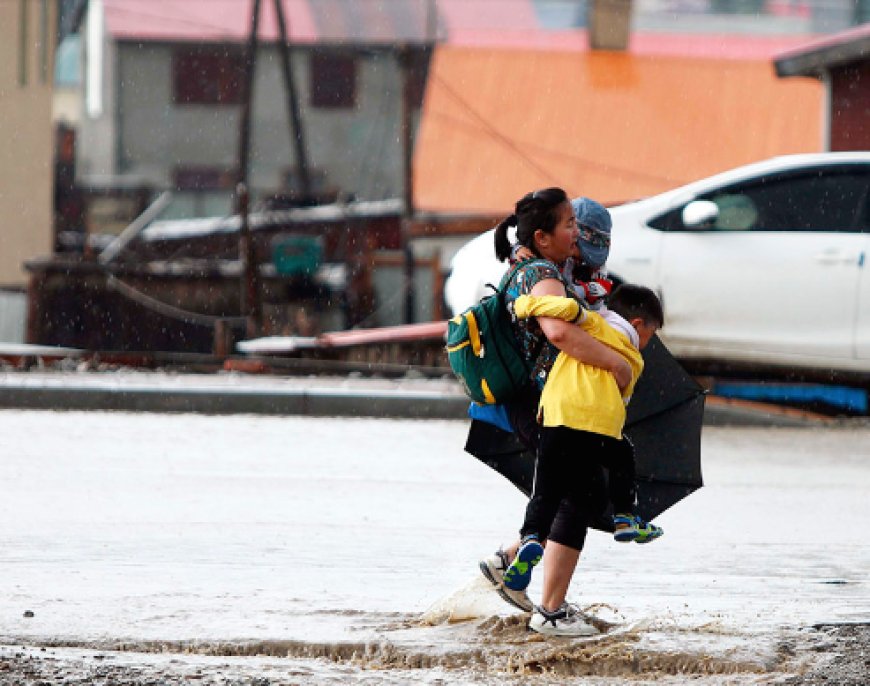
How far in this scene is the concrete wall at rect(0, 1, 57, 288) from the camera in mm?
29000

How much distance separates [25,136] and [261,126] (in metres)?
18.3

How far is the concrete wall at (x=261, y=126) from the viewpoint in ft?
156

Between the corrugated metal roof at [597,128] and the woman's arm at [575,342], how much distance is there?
938 inches

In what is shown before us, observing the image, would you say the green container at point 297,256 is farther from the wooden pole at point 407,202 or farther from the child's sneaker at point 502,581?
the child's sneaker at point 502,581

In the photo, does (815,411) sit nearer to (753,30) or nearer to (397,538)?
(397,538)

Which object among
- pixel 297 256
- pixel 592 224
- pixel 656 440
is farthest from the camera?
pixel 297 256

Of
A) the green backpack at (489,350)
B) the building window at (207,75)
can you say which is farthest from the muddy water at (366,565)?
the building window at (207,75)

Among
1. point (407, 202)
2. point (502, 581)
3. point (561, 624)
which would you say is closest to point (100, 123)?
point (407, 202)

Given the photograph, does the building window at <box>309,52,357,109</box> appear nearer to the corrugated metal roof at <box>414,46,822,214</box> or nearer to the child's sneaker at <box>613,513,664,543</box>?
the corrugated metal roof at <box>414,46,822,214</box>

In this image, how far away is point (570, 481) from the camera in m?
4.51

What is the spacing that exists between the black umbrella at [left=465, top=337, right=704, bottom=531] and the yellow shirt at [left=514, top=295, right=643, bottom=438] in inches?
16.9

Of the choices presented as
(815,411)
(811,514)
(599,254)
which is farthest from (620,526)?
(815,411)

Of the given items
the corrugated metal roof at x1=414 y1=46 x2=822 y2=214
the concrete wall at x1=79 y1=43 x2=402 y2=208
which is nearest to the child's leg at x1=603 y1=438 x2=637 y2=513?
the corrugated metal roof at x1=414 y1=46 x2=822 y2=214

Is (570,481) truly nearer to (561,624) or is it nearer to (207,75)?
(561,624)
